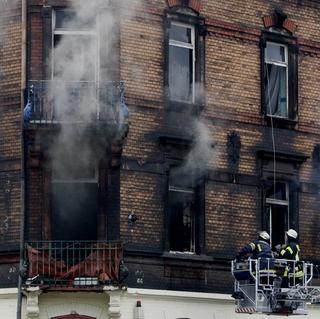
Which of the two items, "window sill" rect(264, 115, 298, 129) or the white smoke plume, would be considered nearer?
the white smoke plume

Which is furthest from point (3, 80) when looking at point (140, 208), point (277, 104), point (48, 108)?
point (277, 104)

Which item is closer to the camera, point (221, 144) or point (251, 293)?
point (251, 293)

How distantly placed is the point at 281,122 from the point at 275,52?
1551mm

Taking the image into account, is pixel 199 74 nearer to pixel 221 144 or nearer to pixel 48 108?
pixel 221 144

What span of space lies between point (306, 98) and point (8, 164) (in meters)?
6.97

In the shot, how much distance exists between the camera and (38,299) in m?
26.5

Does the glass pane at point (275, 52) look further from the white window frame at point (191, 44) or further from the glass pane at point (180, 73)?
the glass pane at point (180, 73)

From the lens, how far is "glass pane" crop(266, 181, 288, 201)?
2988 cm

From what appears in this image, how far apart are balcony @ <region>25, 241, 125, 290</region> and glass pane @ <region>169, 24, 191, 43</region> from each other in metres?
A: 4.70

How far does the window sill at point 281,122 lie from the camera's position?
30.0 meters

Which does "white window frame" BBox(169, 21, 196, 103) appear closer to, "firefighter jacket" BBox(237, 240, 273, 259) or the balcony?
"firefighter jacket" BBox(237, 240, 273, 259)

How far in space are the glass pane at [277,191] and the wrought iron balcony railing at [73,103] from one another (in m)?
4.45

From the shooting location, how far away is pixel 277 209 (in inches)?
1184

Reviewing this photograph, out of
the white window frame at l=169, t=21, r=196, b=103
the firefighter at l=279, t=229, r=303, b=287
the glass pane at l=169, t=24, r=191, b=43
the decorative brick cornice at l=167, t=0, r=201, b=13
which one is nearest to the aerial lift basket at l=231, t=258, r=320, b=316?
the firefighter at l=279, t=229, r=303, b=287
